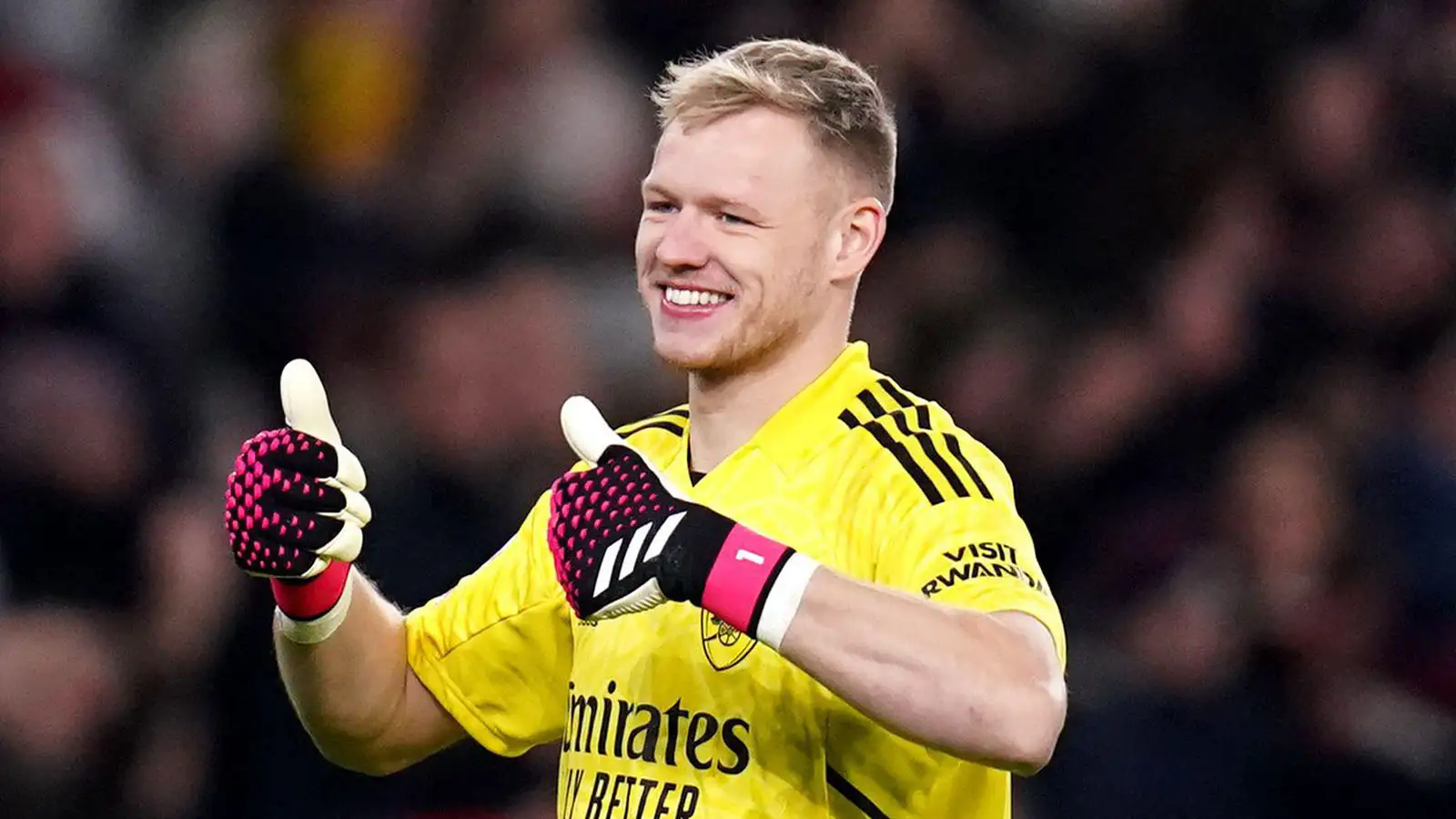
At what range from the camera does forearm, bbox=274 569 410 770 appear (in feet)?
10.3

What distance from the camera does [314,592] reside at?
308 cm

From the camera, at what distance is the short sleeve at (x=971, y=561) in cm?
254

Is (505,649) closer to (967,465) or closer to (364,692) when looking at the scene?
(364,692)

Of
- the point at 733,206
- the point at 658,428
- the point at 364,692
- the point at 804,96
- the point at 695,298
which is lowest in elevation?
the point at 364,692

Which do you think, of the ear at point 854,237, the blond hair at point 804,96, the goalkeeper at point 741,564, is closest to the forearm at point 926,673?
the goalkeeper at point 741,564

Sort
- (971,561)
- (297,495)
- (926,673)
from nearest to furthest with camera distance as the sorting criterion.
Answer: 1. (926,673)
2. (971,561)
3. (297,495)

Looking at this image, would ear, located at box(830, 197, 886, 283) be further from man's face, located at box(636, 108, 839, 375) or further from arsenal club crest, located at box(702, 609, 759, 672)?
arsenal club crest, located at box(702, 609, 759, 672)

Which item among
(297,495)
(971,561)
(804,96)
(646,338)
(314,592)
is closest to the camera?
(971,561)

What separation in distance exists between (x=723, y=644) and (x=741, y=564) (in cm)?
39

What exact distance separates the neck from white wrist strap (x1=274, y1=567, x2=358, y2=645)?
581 mm

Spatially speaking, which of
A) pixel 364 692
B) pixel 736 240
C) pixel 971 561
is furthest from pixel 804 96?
pixel 364 692

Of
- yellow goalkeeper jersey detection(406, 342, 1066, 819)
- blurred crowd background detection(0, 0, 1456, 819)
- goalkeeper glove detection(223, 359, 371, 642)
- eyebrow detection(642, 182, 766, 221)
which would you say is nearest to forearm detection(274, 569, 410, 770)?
goalkeeper glove detection(223, 359, 371, 642)

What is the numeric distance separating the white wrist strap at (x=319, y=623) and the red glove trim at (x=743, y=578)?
859mm

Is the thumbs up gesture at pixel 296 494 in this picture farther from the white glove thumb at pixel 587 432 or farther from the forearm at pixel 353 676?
the white glove thumb at pixel 587 432
